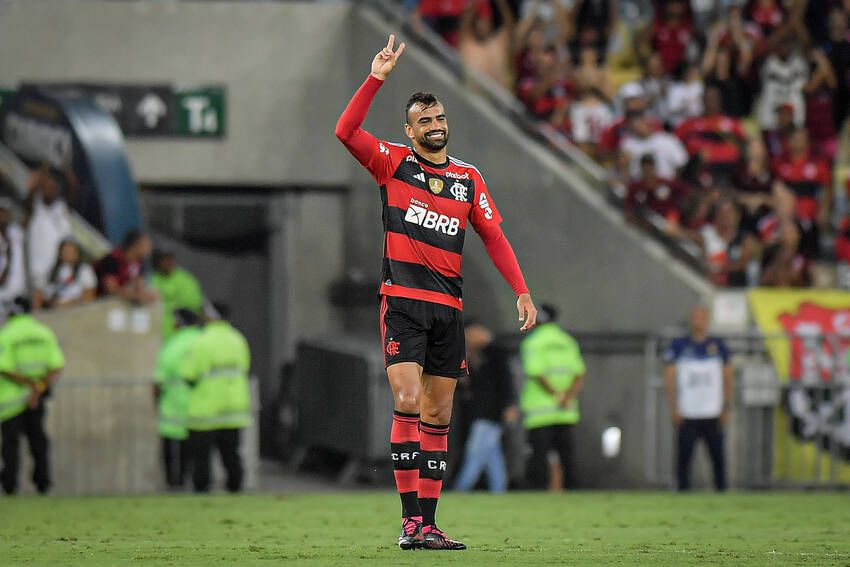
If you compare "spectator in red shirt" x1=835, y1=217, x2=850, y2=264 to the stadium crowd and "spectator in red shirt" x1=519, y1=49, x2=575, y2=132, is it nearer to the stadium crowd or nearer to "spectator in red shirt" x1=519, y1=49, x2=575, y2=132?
the stadium crowd

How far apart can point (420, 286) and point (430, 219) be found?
36cm

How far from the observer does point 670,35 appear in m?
22.1

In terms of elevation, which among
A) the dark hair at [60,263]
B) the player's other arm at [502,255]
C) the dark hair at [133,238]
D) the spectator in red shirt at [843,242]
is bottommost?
the player's other arm at [502,255]

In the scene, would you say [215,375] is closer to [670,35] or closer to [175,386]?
[175,386]

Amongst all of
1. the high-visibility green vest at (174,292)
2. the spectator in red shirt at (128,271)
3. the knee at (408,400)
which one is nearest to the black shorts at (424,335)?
the knee at (408,400)

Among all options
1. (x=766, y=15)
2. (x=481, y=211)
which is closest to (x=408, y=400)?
(x=481, y=211)

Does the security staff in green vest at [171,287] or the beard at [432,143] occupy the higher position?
the security staff in green vest at [171,287]

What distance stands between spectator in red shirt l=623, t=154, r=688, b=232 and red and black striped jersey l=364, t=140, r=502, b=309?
10065 millimetres

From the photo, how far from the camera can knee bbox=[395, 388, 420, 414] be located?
352 inches

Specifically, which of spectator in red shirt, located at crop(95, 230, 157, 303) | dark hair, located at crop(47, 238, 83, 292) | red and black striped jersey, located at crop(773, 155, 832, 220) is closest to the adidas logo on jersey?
spectator in red shirt, located at crop(95, 230, 157, 303)

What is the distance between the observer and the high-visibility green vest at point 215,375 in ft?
A: 53.3

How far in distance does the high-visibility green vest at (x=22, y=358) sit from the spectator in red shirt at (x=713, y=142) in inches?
307

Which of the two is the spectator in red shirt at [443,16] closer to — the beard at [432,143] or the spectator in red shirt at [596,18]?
the spectator in red shirt at [596,18]

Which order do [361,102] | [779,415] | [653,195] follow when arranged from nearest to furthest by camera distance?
[361,102] → [779,415] → [653,195]
